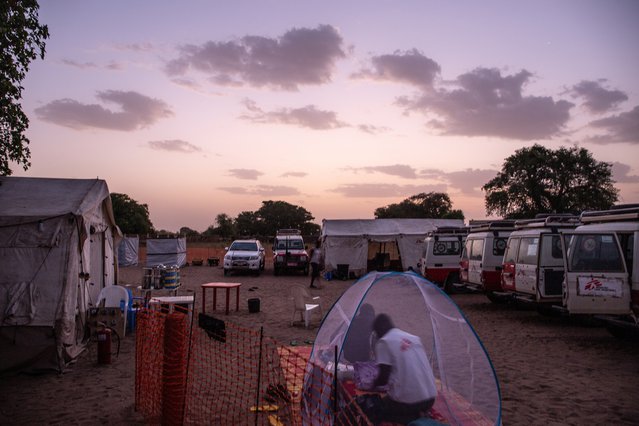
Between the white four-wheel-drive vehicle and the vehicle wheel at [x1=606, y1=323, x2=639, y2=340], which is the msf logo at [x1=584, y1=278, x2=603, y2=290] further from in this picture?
the white four-wheel-drive vehicle

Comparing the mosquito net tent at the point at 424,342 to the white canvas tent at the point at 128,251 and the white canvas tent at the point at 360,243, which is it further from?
the white canvas tent at the point at 128,251

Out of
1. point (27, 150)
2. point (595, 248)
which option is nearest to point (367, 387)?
point (595, 248)

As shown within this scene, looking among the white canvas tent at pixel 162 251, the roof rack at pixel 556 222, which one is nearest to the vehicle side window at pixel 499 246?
the roof rack at pixel 556 222

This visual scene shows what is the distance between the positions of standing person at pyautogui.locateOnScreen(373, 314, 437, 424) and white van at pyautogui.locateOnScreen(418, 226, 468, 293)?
1366 cm

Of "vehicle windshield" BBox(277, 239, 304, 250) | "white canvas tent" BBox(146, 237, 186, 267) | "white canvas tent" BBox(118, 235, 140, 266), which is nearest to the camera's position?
"vehicle windshield" BBox(277, 239, 304, 250)

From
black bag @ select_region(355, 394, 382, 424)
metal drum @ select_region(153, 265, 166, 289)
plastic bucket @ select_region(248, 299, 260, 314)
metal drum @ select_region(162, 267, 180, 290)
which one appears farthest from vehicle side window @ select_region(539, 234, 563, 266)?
metal drum @ select_region(153, 265, 166, 289)

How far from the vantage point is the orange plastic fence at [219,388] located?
16.0ft

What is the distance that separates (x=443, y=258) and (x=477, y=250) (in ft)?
9.73

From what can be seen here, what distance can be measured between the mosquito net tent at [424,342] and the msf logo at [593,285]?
4.87 metres

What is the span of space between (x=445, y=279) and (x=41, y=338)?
1384cm

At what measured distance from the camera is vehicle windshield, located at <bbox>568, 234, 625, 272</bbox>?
355 inches

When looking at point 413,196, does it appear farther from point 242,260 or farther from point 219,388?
point 219,388

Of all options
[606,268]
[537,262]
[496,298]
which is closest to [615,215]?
[606,268]

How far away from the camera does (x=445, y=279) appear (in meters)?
17.9
